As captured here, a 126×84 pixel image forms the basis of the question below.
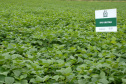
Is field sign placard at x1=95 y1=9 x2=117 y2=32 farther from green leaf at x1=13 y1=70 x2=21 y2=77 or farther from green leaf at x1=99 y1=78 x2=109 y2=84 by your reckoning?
green leaf at x1=13 y1=70 x2=21 y2=77

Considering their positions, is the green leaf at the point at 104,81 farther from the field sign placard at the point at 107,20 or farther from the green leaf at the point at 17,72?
the field sign placard at the point at 107,20

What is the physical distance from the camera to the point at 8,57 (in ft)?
6.73

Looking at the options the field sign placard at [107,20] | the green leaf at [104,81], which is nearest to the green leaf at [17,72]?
the green leaf at [104,81]

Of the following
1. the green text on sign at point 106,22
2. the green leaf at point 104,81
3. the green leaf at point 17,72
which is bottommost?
the green leaf at point 104,81

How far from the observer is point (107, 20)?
310cm

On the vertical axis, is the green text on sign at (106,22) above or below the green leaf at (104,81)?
above

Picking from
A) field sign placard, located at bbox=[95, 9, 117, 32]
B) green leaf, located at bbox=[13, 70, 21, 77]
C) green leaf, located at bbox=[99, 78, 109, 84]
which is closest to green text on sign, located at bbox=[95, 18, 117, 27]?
field sign placard, located at bbox=[95, 9, 117, 32]

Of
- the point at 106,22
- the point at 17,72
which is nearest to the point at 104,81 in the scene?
the point at 17,72

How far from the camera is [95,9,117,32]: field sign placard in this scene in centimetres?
302

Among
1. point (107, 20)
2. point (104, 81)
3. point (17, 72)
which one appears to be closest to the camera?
point (104, 81)

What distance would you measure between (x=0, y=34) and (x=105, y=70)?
11.6 feet

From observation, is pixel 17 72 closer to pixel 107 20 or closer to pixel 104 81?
pixel 104 81

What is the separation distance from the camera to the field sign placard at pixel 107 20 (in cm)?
302

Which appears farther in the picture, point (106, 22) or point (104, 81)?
point (106, 22)
